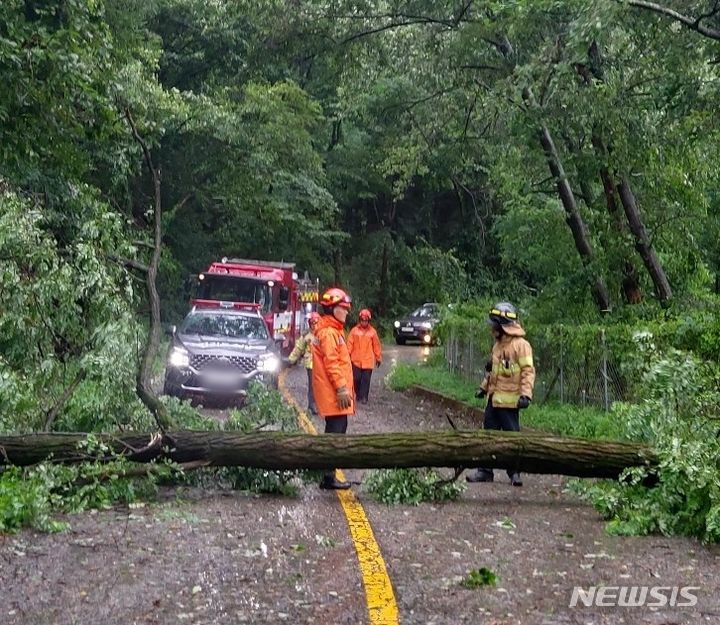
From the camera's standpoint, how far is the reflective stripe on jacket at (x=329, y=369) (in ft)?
29.6

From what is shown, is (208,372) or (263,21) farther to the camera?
(263,21)

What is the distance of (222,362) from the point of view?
1487cm

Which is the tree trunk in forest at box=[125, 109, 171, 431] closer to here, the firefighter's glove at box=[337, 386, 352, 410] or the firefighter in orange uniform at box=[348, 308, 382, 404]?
the firefighter's glove at box=[337, 386, 352, 410]

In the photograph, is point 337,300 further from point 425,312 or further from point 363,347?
point 425,312

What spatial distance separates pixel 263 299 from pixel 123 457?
16.6 metres

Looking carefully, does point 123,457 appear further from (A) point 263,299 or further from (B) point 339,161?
(B) point 339,161

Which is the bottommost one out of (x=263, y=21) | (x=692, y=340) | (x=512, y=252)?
(x=692, y=340)

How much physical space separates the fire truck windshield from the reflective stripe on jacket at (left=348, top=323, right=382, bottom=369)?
24.8 ft

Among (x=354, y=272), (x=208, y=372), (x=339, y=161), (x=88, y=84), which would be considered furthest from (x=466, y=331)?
(x=354, y=272)

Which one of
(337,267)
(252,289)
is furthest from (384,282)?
(252,289)

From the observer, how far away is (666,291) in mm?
16750

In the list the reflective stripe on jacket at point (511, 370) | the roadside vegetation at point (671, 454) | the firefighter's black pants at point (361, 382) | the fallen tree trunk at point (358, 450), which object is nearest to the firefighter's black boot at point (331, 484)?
the fallen tree trunk at point (358, 450)

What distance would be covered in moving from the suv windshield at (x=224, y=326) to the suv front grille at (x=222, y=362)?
1469 millimetres

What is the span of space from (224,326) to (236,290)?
316 inches
